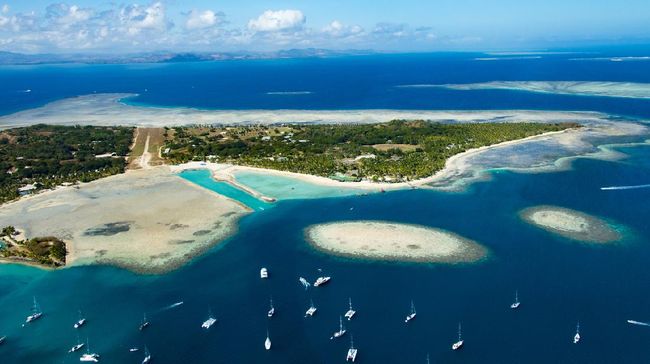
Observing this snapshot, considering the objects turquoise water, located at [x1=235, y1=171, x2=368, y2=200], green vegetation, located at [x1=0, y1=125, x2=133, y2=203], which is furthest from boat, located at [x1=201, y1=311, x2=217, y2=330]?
green vegetation, located at [x1=0, y1=125, x2=133, y2=203]

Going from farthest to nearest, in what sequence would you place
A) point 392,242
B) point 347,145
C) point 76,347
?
point 347,145
point 392,242
point 76,347

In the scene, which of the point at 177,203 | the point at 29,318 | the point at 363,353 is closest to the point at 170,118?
the point at 177,203

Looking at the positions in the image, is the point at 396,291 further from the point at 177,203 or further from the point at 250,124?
the point at 250,124

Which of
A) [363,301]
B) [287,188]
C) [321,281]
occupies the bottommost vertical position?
[363,301]

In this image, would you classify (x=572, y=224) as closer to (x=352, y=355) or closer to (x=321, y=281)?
(x=321, y=281)

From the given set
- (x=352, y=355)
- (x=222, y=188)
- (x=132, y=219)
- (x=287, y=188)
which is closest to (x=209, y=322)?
(x=352, y=355)

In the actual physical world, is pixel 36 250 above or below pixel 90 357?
above

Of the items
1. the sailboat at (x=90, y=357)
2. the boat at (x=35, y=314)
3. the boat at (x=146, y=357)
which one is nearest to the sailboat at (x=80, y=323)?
the boat at (x=35, y=314)

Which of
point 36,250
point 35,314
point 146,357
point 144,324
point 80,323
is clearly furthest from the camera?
point 36,250
